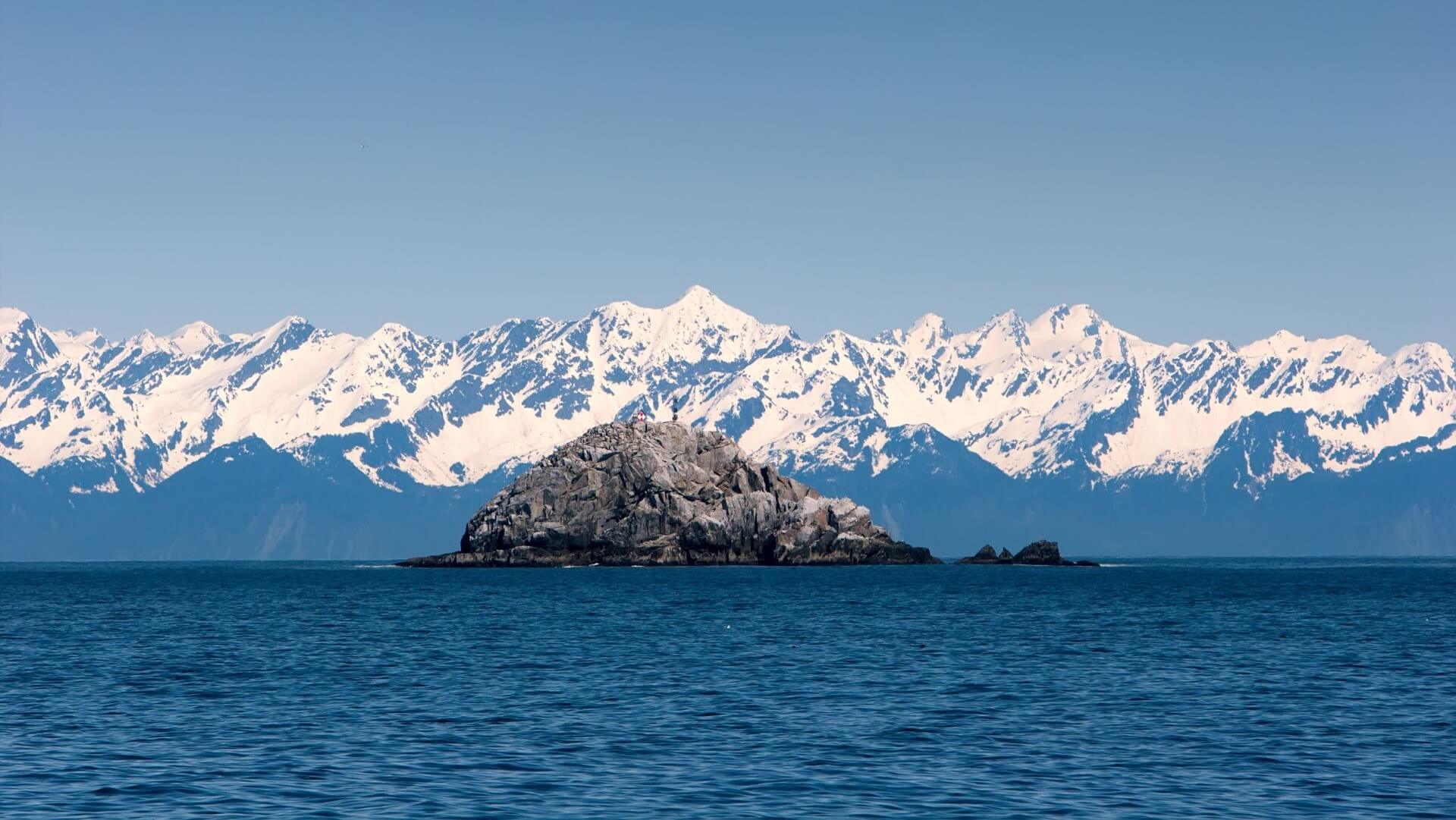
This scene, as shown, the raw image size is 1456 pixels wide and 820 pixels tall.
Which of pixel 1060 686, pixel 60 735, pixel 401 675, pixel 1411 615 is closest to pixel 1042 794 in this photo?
pixel 1060 686

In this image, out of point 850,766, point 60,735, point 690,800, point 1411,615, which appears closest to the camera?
point 690,800

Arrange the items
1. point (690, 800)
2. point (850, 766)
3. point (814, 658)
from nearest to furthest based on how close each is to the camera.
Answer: point (690, 800), point (850, 766), point (814, 658)

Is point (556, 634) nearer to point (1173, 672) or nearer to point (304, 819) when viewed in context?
point (1173, 672)

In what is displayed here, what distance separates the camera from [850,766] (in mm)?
58031

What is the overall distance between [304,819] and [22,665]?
48565mm

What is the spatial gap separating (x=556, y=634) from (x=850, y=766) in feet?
196

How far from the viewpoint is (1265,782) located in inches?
2169

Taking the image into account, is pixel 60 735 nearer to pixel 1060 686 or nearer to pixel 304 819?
pixel 304 819

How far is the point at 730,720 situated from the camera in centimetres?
6956

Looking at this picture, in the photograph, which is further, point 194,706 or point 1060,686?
point 1060,686

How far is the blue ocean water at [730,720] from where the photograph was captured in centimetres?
5275

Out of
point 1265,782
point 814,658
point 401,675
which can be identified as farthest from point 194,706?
point 1265,782

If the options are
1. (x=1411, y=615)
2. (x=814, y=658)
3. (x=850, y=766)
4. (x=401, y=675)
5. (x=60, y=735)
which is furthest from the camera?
(x=1411, y=615)

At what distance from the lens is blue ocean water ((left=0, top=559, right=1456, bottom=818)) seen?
5275 centimetres
